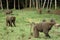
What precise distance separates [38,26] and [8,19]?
5815 mm

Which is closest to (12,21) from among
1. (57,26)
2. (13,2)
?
(57,26)

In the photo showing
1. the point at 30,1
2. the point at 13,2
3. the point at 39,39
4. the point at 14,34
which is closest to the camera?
the point at 39,39

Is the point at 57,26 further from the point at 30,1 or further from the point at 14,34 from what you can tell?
the point at 30,1

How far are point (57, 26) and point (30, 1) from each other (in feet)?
62.1

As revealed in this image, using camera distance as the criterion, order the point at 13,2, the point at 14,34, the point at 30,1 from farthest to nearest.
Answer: the point at 13,2
the point at 30,1
the point at 14,34

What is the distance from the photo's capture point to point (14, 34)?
14469mm

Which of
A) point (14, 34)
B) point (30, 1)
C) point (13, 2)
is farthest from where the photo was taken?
point (13, 2)

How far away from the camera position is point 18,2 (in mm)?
37625

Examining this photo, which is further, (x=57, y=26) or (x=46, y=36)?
(x=57, y=26)

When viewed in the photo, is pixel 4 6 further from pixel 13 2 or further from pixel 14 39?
pixel 14 39

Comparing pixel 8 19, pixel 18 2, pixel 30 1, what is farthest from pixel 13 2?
pixel 8 19

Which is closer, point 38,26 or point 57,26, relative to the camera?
point 38,26

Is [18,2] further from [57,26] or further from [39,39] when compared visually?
[39,39]

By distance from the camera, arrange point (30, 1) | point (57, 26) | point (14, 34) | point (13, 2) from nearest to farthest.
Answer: point (14, 34)
point (57, 26)
point (30, 1)
point (13, 2)
